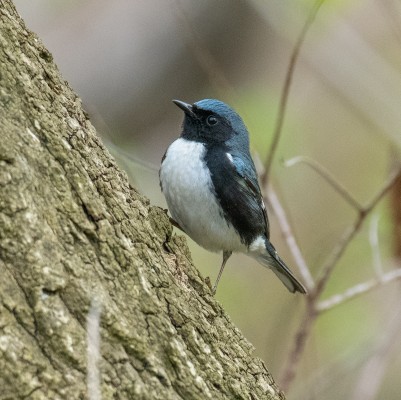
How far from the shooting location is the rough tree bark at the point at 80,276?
226 cm

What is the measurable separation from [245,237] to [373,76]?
Answer: 1.25m

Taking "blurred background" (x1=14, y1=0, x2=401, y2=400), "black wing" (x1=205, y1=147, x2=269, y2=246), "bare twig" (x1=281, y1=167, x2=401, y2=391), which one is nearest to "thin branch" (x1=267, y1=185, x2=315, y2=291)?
"bare twig" (x1=281, y1=167, x2=401, y2=391)

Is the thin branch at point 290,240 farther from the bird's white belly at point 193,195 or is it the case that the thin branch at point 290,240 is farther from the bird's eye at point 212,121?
the bird's eye at point 212,121

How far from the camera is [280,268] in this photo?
534cm

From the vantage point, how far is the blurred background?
5449 millimetres

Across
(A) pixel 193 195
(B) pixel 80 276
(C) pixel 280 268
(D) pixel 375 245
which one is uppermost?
(B) pixel 80 276

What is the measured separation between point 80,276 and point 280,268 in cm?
307

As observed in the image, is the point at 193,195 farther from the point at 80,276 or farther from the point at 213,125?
the point at 80,276

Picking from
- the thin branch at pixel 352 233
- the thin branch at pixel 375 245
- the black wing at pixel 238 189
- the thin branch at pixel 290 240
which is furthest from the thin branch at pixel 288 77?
the thin branch at pixel 375 245

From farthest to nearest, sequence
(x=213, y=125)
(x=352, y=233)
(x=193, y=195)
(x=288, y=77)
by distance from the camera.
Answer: (x=213, y=125) < (x=193, y=195) < (x=352, y=233) < (x=288, y=77)

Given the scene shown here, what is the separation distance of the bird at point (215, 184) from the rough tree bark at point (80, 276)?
1.59 metres

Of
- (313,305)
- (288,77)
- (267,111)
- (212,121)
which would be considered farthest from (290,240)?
(267,111)

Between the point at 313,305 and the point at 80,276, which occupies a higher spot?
the point at 80,276

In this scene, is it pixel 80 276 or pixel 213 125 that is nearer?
pixel 80 276
